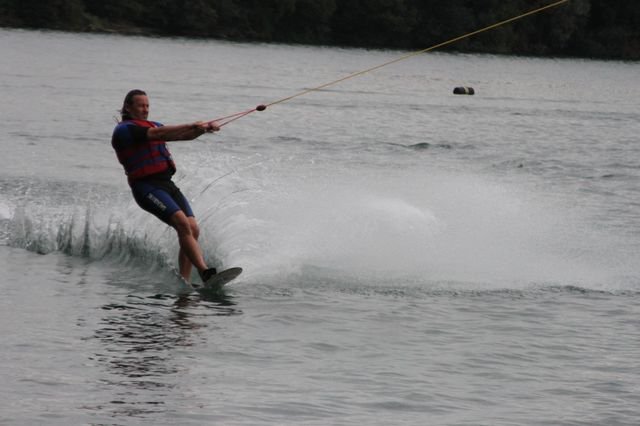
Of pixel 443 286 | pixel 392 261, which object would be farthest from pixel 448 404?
pixel 392 261

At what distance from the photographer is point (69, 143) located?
2211 centimetres

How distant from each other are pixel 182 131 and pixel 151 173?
0.76 m

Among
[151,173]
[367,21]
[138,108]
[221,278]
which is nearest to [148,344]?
[221,278]

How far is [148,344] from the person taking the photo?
28.5 ft

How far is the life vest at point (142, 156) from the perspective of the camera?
10.2m

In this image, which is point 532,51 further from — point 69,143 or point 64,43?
point 69,143

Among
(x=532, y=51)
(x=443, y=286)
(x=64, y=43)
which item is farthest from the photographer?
(x=532, y=51)

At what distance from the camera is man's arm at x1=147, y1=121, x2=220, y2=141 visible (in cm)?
956

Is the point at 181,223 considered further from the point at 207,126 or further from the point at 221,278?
the point at 207,126

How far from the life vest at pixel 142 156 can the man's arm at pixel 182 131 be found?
276 mm

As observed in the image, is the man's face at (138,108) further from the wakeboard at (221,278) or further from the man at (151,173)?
the wakeboard at (221,278)

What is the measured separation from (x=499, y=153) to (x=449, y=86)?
73.8 feet

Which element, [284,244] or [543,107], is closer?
[284,244]

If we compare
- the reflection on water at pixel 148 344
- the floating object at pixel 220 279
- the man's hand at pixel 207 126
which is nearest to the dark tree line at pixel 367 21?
the floating object at pixel 220 279
